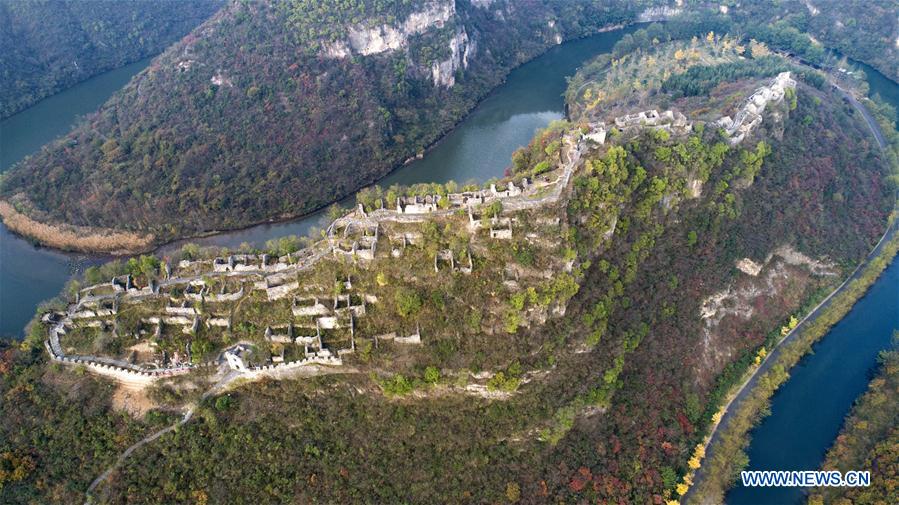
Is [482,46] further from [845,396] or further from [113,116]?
[845,396]

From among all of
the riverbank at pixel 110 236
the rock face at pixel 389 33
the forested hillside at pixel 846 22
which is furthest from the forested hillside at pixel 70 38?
the forested hillside at pixel 846 22

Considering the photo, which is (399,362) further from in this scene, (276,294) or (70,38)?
(70,38)

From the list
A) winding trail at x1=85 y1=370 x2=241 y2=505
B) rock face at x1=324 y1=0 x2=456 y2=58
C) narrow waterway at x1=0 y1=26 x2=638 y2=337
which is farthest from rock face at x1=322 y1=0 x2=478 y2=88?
winding trail at x1=85 y1=370 x2=241 y2=505

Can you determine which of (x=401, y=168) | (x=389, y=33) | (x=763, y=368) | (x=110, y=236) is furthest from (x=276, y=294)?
(x=389, y=33)

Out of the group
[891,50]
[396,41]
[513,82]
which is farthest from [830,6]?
[396,41]

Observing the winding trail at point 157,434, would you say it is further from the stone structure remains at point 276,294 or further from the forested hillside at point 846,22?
the forested hillside at point 846,22
